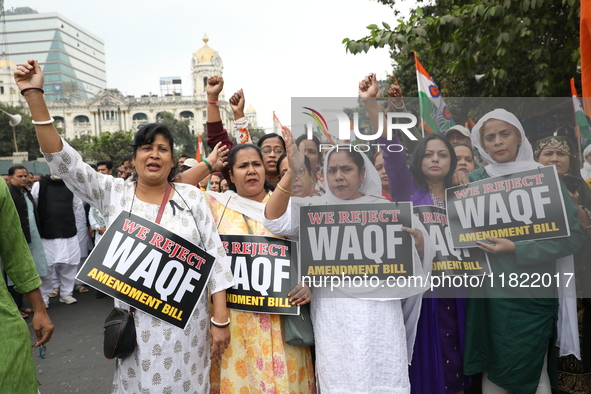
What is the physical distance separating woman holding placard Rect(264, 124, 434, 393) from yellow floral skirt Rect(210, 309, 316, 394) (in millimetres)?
154

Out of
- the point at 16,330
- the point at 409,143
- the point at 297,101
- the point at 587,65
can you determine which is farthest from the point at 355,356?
the point at 587,65

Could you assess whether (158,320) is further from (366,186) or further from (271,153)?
(271,153)

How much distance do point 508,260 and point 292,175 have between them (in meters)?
1.22

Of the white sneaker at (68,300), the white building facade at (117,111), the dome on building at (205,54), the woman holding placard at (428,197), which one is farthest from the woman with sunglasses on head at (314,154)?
the dome on building at (205,54)

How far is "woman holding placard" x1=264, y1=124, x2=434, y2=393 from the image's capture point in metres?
2.31

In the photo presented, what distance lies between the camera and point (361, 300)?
2.40m

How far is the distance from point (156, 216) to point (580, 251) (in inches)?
88.2

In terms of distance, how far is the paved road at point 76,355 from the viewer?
388cm

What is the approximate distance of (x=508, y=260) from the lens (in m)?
2.52

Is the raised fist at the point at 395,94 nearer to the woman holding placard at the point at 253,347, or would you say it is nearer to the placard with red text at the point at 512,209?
the placard with red text at the point at 512,209

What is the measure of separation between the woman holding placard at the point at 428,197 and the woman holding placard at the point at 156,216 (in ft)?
3.31

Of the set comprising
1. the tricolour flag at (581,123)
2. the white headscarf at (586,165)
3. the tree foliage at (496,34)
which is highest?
the tree foliage at (496,34)

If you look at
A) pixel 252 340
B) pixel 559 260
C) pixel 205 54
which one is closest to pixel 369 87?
pixel 559 260

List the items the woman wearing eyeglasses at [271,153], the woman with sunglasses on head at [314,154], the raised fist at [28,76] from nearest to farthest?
1. the raised fist at [28,76]
2. the woman with sunglasses on head at [314,154]
3. the woman wearing eyeglasses at [271,153]
